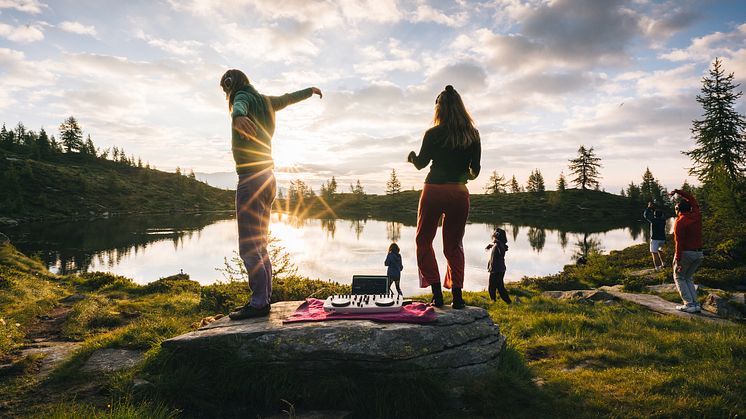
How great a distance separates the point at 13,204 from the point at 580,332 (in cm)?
10108

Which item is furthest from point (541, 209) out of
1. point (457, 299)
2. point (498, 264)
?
point (457, 299)

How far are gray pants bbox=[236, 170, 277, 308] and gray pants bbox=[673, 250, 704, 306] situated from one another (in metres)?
10.6

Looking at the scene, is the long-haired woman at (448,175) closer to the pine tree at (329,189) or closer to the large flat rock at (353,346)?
the large flat rock at (353,346)

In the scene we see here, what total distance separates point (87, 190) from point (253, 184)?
130m

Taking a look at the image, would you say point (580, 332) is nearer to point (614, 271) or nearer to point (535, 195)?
point (614, 271)

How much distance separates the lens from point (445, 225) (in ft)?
18.3

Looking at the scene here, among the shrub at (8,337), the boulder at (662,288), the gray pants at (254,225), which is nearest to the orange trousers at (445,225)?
the gray pants at (254,225)

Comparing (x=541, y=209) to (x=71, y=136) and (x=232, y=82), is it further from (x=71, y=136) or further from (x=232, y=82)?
(x=71, y=136)

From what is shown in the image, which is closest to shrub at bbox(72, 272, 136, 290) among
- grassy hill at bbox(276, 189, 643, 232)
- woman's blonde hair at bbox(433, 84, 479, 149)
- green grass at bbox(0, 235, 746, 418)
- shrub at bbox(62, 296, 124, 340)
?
shrub at bbox(62, 296, 124, 340)

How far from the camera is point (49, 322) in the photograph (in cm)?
833

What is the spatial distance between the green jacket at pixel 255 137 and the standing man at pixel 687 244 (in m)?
9.83

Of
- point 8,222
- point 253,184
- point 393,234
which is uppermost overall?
point 253,184

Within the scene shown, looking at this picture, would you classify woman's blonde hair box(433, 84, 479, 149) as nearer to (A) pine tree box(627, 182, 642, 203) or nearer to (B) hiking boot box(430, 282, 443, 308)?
(B) hiking boot box(430, 282, 443, 308)

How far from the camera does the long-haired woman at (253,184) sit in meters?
5.21
